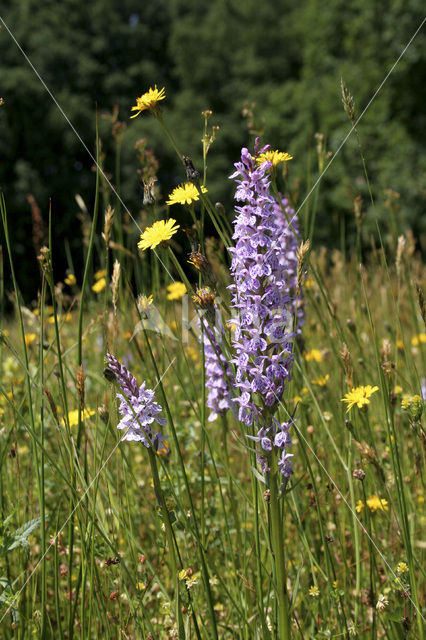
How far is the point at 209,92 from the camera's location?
2370cm

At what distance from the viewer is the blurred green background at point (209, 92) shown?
50.8ft

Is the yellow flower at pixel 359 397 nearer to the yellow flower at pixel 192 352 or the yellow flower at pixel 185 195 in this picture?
the yellow flower at pixel 185 195

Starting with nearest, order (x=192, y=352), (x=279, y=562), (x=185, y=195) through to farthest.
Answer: (x=279, y=562)
(x=185, y=195)
(x=192, y=352)

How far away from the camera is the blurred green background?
1549 centimetres

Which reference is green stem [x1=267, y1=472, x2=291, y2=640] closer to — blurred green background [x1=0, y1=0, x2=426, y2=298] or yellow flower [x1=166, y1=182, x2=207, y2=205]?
yellow flower [x1=166, y1=182, x2=207, y2=205]

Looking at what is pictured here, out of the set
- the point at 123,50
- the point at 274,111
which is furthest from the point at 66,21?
the point at 274,111

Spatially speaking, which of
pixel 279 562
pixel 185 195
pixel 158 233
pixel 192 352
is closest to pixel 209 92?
pixel 192 352

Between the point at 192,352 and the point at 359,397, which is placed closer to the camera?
the point at 359,397

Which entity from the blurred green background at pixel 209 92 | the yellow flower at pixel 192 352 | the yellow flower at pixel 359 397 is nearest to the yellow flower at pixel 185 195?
the yellow flower at pixel 359 397

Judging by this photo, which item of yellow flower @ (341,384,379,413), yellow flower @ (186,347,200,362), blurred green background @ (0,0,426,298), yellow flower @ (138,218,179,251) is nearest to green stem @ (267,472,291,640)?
yellow flower @ (341,384,379,413)

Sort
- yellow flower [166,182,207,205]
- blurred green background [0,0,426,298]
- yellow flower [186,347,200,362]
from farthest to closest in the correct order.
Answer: blurred green background [0,0,426,298] → yellow flower [186,347,200,362] → yellow flower [166,182,207,205]

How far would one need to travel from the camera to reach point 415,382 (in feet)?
5.54

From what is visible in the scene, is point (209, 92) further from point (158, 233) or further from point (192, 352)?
point (158, 233)

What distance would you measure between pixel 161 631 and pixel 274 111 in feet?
66.4
